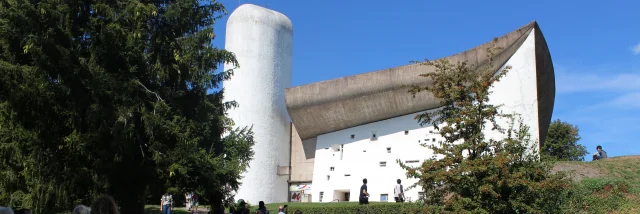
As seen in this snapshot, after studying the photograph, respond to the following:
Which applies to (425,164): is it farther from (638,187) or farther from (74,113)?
(638,187)

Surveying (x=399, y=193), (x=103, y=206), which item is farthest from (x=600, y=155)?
(x=103, y=206)

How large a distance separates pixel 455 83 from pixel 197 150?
5.96 metres

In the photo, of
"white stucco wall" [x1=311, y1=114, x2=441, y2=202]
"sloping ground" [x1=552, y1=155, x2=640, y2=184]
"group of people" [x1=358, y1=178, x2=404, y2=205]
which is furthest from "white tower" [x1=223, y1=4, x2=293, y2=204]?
"group of people" [x1=358, y1=178, x2=404, y2=205]

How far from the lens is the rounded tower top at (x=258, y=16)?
3603cm

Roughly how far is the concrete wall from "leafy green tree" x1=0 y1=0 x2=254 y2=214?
20773mm

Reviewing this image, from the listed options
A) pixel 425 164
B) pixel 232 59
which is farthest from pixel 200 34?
pixel 425 164

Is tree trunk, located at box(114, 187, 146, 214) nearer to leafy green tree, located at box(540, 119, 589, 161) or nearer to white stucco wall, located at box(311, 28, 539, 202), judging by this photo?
white stucco wall, located at box(311, 28, 539, 202)

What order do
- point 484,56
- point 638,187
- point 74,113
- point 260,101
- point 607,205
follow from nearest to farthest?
1. point 74,113
2. point 607,205
3. point 638,187
4. point 484,56
5. point 260,101

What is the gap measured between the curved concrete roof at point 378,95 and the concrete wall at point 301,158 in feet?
2.97

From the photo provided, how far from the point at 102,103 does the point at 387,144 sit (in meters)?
20.6

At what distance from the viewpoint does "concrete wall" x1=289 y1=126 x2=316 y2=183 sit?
1413 inches

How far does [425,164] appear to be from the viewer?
13352 mm

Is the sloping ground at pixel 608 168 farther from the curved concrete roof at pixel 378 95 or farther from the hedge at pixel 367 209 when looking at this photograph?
the hedge at pixel 367 209

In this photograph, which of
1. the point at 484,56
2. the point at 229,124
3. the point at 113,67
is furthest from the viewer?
the point at 484,56
